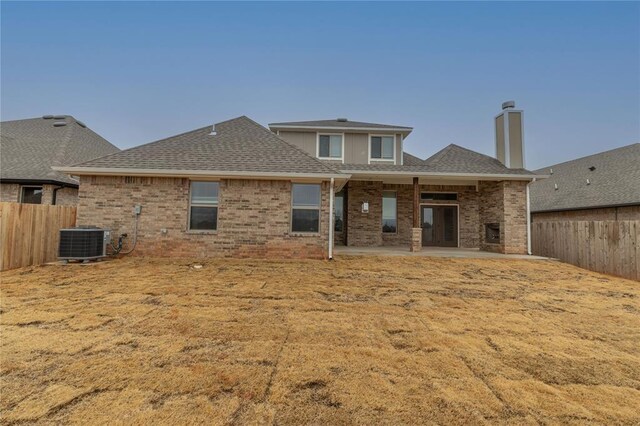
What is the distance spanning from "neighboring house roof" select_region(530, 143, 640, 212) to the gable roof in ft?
45.1

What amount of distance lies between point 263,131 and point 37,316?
29.7 ft

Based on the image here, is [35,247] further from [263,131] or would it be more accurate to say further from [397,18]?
[397,18]

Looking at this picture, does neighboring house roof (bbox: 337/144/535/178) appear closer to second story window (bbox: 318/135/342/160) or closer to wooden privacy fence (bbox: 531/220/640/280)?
second story window (bbox: 318/135/342/160)

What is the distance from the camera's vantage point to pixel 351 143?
1389 cm

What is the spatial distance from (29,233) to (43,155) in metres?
8.09

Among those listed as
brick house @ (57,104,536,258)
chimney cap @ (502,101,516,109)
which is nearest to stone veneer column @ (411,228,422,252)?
brick house @ (57,104,536,258)

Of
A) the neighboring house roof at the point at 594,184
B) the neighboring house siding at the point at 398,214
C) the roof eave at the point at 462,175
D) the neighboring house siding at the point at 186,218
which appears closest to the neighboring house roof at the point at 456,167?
the roof eave at the point at 462,175

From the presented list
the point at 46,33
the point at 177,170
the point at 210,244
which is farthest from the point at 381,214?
the point at 46,33

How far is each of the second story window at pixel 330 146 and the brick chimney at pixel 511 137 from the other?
7.24 meters

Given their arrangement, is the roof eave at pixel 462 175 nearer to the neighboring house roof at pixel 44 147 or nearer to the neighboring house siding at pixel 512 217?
the neighboring house siding at pixel 512 217

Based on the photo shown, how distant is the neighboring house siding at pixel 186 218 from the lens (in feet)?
29.0

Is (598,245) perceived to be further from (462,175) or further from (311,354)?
(311,354)

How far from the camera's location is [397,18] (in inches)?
578

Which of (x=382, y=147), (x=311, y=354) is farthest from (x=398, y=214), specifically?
(x=311, y=354)
